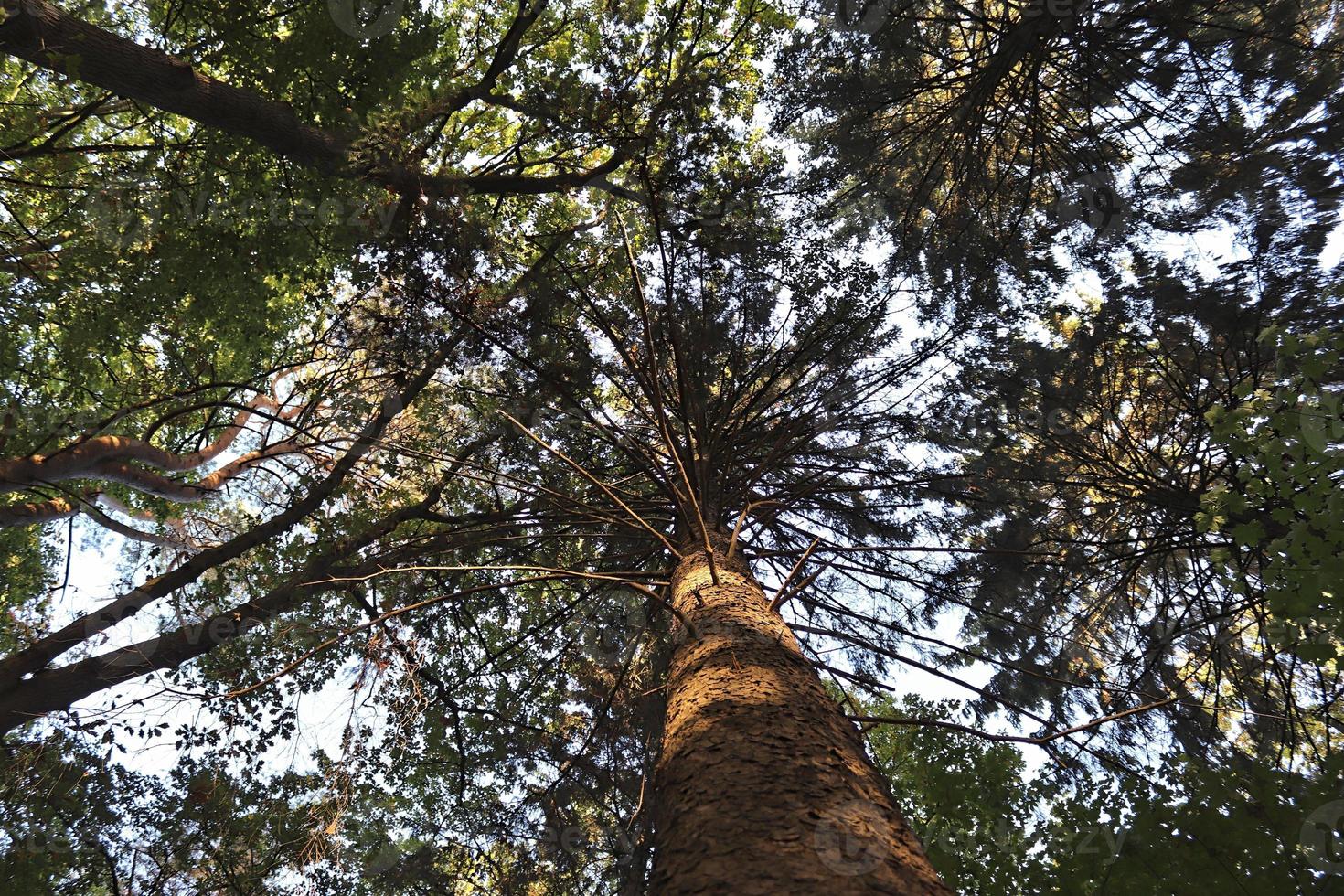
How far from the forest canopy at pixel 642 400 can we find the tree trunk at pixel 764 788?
2.37ft

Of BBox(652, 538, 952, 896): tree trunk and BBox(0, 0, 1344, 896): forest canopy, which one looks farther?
BBox(0, 0, 1344, 896): forest canopy

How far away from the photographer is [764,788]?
5.24 ft

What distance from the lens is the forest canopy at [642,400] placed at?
4.22m

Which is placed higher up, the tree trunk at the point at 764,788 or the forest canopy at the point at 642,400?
the forest canopy at the point at 642,400

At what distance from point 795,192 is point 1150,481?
155 inches

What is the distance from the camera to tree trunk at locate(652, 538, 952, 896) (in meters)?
1.32

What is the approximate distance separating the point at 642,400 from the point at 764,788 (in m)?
4.97

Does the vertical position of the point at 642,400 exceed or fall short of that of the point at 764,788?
it exceeds it

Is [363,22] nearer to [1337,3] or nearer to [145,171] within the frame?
[145,171]

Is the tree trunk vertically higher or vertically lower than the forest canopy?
lower

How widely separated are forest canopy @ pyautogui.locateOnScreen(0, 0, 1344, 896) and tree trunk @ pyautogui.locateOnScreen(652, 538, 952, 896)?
2.37ft

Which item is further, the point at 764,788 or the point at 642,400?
the point at 642,400

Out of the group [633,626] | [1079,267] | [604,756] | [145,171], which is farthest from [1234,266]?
[145,171]

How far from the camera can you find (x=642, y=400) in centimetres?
637
